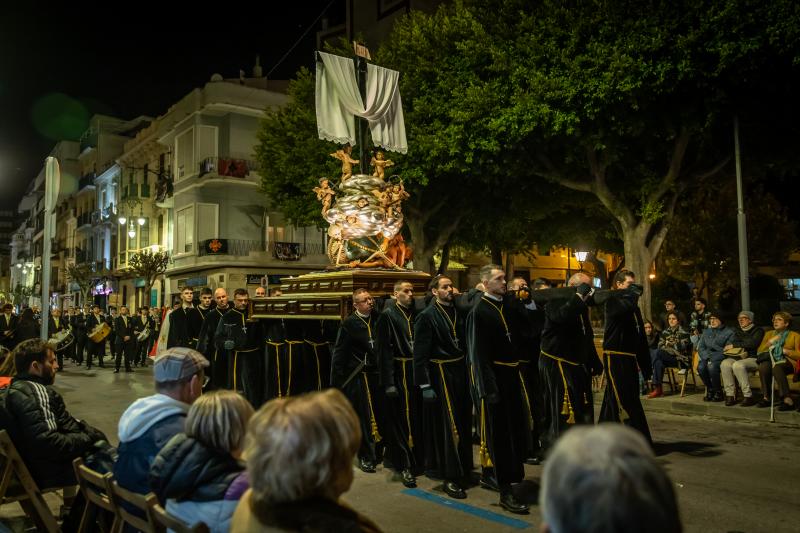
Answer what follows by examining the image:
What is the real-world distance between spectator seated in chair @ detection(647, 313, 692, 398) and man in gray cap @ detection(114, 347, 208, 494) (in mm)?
10342

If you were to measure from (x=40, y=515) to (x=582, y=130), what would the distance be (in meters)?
14.7

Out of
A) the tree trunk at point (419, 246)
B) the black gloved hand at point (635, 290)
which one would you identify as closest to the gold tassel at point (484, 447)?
the black gloved hand at point (635, 290)

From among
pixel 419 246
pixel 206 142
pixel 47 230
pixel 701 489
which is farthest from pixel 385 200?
pixel 206 142

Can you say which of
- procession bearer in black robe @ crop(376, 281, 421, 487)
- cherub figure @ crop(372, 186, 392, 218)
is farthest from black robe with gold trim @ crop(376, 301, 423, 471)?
cherub figure @ crop(372, 186, 392, 218)

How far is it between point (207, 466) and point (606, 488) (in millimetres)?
1936

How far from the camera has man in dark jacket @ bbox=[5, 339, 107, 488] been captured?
4484 millimetres

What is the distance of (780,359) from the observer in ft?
33.3

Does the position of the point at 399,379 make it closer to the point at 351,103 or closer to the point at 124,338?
the point at 351,103

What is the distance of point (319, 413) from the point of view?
2084mm

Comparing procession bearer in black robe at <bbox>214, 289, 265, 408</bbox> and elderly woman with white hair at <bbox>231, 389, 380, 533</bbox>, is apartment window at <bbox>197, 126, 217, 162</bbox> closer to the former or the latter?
procession bearer in black robe at <bbox>214, 289, 265, 408</bbox>

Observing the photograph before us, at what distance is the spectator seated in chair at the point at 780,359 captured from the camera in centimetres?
1005

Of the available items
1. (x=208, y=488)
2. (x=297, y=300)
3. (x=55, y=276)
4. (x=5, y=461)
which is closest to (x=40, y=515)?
(x=5, y=461)

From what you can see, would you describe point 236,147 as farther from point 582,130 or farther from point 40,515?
point 40,515

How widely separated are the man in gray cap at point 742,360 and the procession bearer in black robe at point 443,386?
20.6 feet
